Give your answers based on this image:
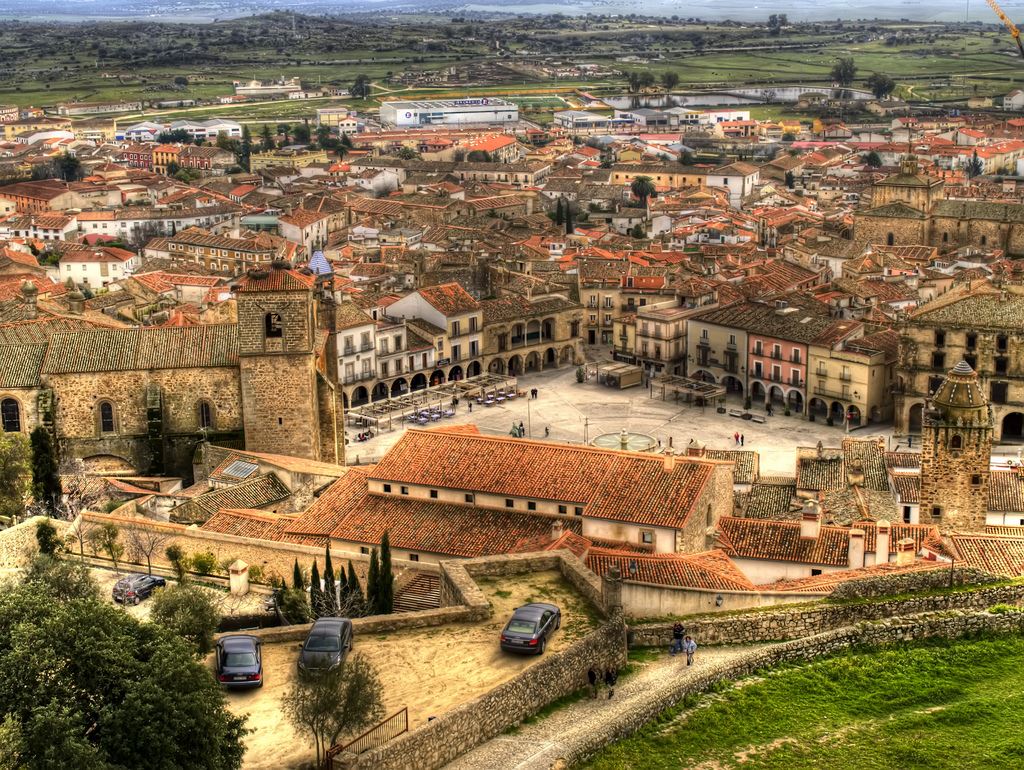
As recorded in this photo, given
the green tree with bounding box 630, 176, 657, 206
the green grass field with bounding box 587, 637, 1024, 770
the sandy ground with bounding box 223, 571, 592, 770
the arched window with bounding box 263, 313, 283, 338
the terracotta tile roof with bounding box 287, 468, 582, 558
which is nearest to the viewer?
the sandy ground with bounding box 223, 571, 592, 770

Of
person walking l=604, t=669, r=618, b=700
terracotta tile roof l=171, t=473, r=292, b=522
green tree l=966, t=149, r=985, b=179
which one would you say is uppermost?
person walking l=604, t=669, r=618, b=700

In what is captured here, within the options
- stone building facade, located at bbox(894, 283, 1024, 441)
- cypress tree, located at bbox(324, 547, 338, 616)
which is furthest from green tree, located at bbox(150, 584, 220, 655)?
stone building facade, located at bbox(894, 283, 1024, 441)

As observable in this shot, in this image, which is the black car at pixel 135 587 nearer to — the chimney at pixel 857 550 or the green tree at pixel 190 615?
the green tree at pixel 190 615

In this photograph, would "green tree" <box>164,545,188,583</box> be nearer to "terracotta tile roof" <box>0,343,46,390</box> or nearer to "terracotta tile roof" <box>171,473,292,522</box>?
"terracotta tile roof" <box>171,473,292,522</box>

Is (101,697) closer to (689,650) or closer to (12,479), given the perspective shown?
(689,650)

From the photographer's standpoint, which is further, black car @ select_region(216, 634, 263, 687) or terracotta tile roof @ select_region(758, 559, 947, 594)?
terracotta tile roof @ select_region(758, 559, 947, 594)

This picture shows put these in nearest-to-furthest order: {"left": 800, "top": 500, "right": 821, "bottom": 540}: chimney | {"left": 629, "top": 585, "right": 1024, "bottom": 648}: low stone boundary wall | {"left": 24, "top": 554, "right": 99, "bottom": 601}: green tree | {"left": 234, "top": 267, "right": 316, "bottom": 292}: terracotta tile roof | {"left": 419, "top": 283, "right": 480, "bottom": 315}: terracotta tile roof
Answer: {"left": 24, "top": 554, "right": 99, "bottom": 601}: green tree, {"left": 629, "top": 585, "right": 1024, "bottom": 648}: low stone boundary wall, {"left": 800, "top": 500, "right": 821, "bottom": 540}: chimney, {"left": 234, "top": 267, "right": 316, "bottom": 292}: terracotta tile roof, {"left": 419, "top": 283, "right": 480, "bottom": 315}: terracotta tile roof

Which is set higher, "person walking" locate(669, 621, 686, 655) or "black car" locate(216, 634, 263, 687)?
"black car" locate(216, 634, 263, 687)
